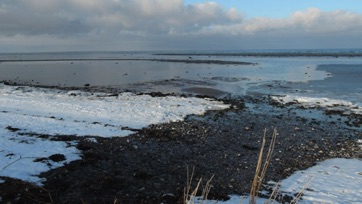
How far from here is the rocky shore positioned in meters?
7.09

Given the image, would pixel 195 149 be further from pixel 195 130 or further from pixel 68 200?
pixel 68 200

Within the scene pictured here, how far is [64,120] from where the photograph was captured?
46.8 ft

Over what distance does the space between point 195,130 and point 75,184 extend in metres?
6.91

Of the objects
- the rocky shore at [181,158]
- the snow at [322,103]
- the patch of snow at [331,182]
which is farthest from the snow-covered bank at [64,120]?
the patch of snow at [331,182]

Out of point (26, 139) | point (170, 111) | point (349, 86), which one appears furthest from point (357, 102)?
point (26, 139)

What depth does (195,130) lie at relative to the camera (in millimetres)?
13633

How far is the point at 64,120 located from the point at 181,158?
6.63 meters

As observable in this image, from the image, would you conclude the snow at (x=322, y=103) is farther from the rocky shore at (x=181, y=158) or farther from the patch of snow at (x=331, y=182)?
the patch of snow at (x=331, y=182)

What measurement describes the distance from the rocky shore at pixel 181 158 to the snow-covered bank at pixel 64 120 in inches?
23.8

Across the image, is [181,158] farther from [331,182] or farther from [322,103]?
[322,103]

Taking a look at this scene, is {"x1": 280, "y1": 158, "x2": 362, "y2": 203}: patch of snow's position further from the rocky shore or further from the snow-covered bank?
the snow-covered bank

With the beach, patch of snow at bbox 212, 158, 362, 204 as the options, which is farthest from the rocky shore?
patch of snow at bbox 212, 158, 362, 204

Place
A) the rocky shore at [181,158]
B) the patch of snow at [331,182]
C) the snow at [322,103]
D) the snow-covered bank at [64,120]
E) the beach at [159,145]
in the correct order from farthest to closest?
the snow at [322,103] < the snow-covered bank at [64,120] < the patch of snow at [331,182] < the beach at [159,145] < the rocky shore at [181,158]

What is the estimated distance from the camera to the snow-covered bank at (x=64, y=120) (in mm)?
8570
